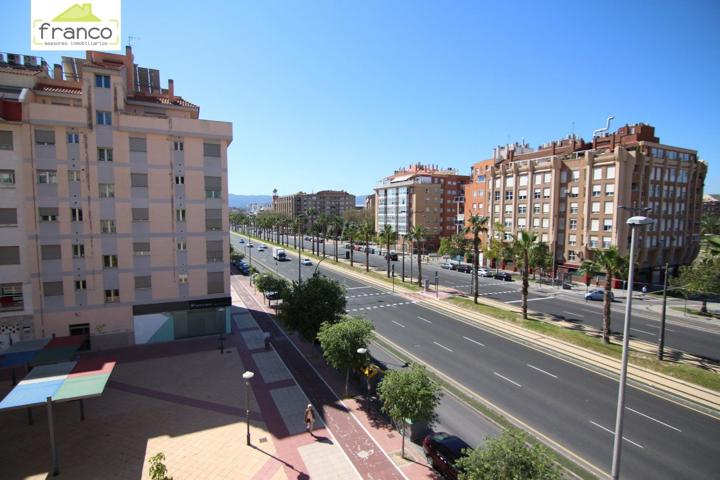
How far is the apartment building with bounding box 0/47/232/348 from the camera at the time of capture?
2669cm

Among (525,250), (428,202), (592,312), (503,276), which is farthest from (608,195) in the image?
(428,202)

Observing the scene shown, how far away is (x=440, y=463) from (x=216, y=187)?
87.9 ft

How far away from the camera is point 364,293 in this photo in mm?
52219

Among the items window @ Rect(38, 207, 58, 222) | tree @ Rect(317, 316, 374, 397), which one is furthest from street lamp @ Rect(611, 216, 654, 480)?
window @ Rect(38, 207, 58, 222)

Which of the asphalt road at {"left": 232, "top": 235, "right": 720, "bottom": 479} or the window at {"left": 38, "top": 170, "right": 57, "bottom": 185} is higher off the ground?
the window at {"left": 38, "top": 170, "right": 57, "bottom": 185}

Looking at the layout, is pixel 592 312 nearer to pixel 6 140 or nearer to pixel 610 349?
pixel 610 349

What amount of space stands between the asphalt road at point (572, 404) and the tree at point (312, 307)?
758cm

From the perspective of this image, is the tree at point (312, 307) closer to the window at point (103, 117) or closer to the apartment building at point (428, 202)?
the window at point (103, 117)

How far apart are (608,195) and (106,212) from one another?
6302 centimetres

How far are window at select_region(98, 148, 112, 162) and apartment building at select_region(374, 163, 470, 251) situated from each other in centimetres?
7789

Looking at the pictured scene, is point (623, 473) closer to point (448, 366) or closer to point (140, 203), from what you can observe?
point (448, 366)

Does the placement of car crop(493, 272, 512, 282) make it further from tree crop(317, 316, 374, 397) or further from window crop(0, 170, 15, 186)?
window crop(0, 170, 15, 186)

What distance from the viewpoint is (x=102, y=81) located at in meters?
28.3

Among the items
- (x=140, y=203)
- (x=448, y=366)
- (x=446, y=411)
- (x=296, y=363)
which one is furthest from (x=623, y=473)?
(x=140, y=203)
